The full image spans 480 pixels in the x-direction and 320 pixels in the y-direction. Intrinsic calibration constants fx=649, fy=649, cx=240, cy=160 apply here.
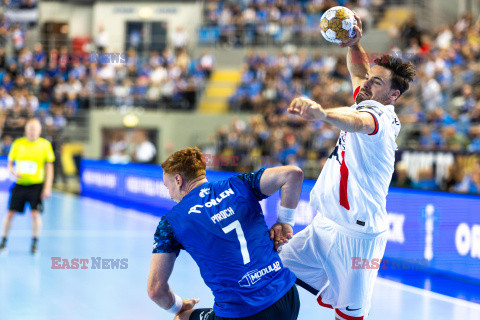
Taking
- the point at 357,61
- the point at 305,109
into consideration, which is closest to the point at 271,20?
the point at 357,61

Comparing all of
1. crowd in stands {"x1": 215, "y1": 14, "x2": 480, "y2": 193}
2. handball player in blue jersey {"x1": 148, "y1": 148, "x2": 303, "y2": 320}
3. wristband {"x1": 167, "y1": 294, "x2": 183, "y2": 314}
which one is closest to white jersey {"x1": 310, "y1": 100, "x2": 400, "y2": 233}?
handball player in blue jersey {"x1": 148, "y1": 148, "x2": 303, "y2": 320}

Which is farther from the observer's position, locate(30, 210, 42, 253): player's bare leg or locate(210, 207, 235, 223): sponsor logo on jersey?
locate(30, 210, 42, 253): player's bare leg

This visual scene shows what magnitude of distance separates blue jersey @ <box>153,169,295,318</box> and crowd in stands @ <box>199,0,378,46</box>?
2059 centimetres

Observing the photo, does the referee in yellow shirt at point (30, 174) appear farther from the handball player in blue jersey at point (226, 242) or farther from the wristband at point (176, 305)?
the handball player in blue jersey at point (226, 242)

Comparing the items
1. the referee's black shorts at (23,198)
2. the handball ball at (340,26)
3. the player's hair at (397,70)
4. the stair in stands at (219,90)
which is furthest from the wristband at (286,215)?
the stair in stands at (219,90)

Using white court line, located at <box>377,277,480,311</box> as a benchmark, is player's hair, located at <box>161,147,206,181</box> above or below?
above

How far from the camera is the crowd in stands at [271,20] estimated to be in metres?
24.0

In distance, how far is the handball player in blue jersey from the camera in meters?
3.68

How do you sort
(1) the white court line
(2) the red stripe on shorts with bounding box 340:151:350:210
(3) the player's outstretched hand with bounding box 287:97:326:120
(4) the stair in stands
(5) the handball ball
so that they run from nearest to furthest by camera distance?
(3) the player's outstretched hand with bounding box 287:97:326:120
(2) the red stripe on shorts with bounding box 340:151:350:210
(5) the handball ball
(1) the white court line
(4) the stair in stands

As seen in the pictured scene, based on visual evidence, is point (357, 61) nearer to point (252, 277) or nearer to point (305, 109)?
point (305, 109)

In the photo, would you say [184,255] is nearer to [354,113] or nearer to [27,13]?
[354,113]

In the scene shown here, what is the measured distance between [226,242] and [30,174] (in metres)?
7.07

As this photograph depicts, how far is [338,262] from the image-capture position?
14.8 feet

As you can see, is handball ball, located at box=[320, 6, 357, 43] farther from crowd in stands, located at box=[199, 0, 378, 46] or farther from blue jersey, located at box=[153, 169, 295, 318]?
crowd in stands, located at box=[199, 0, 378, 46]
